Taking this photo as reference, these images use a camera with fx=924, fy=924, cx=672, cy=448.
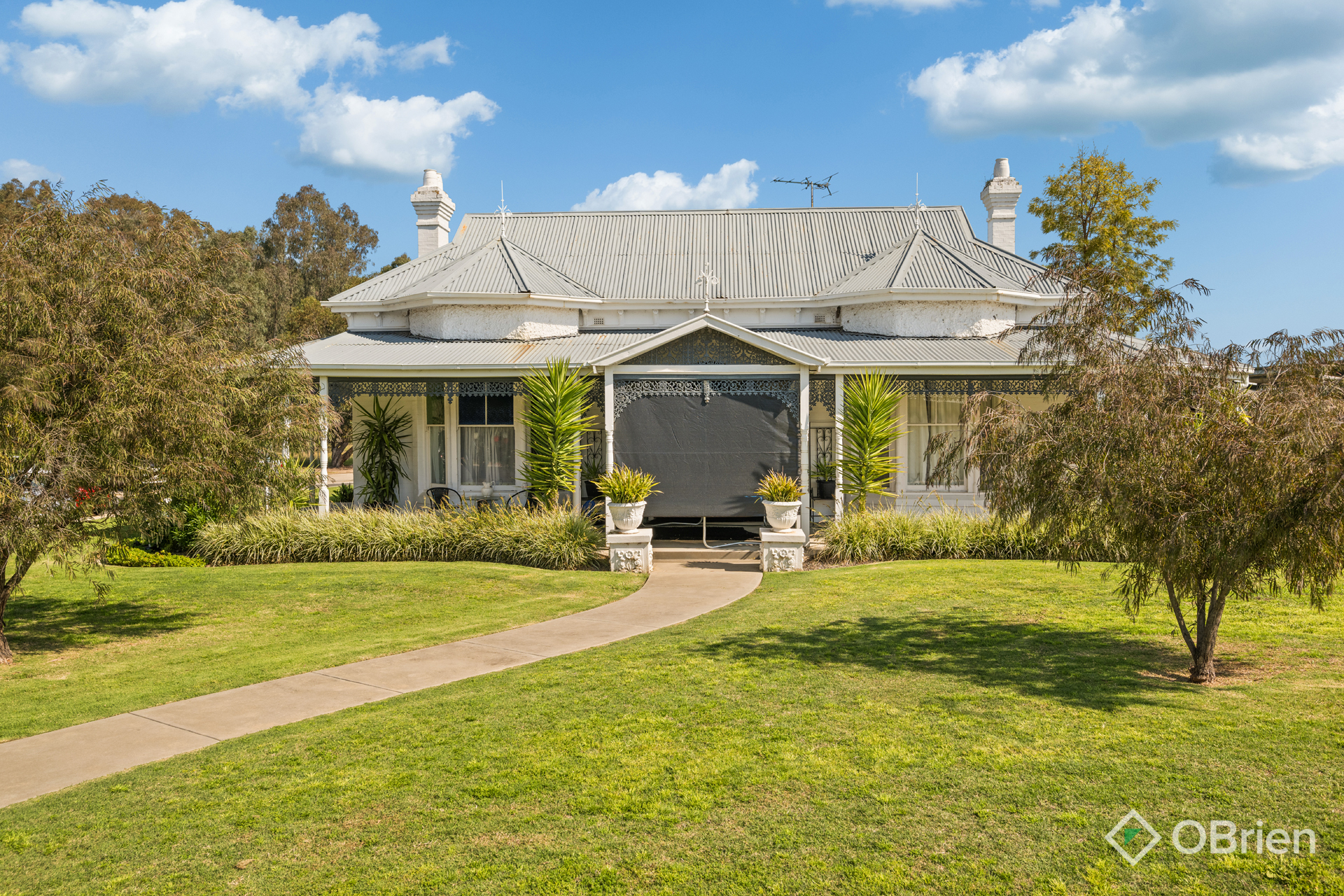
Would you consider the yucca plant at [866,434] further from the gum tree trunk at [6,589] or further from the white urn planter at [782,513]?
the gum tree trunk at [6,589]

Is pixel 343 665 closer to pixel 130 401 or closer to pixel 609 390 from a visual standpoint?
pixel 130 401

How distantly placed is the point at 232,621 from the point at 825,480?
1020 centimetres

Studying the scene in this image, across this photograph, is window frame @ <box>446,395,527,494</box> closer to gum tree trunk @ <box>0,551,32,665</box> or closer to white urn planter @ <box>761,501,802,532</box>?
white urn planter @ <box>761,501,802,532</box>

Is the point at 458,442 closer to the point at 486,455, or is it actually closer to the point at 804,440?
the point at 486,455

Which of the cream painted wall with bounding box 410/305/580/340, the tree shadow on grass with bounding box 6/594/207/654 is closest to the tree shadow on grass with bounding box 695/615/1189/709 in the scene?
the tree shadow on grass with bounding box 6/594/207/654

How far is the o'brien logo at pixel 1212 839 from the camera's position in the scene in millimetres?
4211

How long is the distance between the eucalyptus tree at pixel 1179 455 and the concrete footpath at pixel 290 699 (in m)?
4.29

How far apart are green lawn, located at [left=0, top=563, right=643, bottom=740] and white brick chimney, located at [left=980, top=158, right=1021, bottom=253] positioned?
47.9ft

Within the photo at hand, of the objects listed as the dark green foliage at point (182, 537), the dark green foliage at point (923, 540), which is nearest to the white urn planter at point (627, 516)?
the dark green foliage at point (923, 540)

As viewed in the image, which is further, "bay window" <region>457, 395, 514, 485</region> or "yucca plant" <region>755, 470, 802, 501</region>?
"bay window" <region>457, 395, 514, 485</region>

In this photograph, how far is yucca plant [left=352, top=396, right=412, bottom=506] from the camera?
1752 centimetres

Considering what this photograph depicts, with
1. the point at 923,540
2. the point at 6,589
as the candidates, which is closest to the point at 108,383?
the point at 6,589

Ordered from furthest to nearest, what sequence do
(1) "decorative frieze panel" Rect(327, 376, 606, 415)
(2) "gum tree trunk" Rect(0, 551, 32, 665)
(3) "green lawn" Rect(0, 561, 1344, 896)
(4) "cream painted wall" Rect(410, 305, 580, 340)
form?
(4) "cream painted wall" Rect(410, 305, 580, 340), (1) "decorative frieze panel" Rect(327, 376, 606, 415), (2) "gum tree trunk" Rect(0, 551, 32, 665), (3) "green lawn" Rect(0, 561, 1344, 896)

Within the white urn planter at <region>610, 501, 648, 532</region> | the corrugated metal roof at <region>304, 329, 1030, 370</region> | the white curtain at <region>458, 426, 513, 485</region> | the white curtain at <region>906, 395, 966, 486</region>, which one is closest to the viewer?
the white urn planter at <region>610, 501, 648, 532</region>
